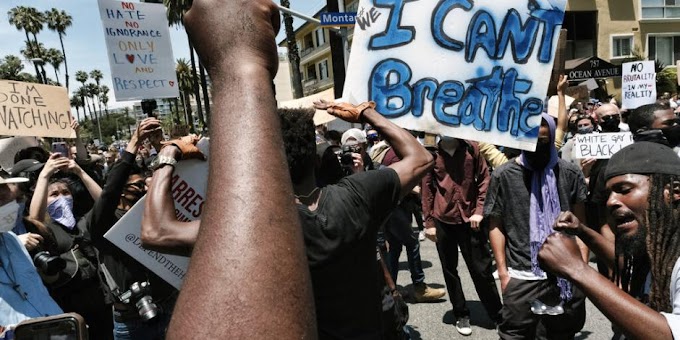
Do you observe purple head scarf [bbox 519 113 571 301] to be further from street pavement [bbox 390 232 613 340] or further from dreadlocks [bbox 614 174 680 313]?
street pavement [bbox 390 232 613 340]

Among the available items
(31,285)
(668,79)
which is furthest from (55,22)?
(31,285)

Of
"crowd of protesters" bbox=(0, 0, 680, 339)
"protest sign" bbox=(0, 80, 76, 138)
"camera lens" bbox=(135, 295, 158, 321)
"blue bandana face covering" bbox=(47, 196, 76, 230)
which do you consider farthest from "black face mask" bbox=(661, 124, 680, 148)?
"protest sign" bbox=(0, 80, 76, 138)

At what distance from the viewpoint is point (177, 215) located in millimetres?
2381

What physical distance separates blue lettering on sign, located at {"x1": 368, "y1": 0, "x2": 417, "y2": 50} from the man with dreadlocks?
1149 millimetres

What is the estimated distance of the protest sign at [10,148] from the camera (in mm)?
5309

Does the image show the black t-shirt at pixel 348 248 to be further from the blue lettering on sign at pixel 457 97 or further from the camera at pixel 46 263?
the camera at pixel 46 263

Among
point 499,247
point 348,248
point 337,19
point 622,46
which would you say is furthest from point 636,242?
point 622,46

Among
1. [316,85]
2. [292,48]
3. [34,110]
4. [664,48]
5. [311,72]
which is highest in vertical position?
[311,72]

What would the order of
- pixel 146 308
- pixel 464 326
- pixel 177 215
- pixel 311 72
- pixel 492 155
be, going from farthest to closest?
pixel 311 72, pixel 492 155, pixel 464 326, pixel 146 308, pixel 177 215

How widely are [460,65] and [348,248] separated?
120 centimetres

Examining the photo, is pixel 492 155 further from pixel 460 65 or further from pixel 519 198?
pixel 460 65

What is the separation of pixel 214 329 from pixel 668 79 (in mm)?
27218

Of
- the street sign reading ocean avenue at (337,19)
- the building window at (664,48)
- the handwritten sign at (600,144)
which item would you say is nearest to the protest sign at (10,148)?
the street sign reading ocean avenue at (337,19)

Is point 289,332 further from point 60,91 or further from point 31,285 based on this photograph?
point 60,91
